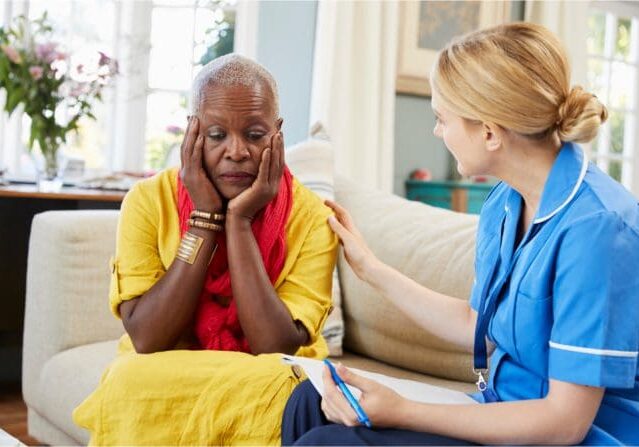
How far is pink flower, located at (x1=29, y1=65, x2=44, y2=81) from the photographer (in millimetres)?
3252

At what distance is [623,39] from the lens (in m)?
5.86

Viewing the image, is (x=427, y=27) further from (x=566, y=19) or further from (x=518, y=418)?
(x=518, y=418)

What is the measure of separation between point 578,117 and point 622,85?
5.03 m

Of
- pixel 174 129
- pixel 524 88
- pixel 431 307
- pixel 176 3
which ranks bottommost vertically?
pixel 431 307

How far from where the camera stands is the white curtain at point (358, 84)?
416cm

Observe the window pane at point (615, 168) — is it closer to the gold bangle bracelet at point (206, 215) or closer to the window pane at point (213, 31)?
the window pane at point (213, 31)

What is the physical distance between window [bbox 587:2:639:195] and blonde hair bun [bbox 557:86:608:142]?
4.68 meters

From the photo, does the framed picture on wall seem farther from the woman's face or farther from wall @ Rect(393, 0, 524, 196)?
the woman's face

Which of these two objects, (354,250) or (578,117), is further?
(354,250)

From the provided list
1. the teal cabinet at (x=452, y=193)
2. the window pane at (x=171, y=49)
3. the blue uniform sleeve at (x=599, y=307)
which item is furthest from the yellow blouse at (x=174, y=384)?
the teal cabinet at (x=452, y=193)

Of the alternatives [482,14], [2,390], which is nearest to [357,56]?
[482,14]

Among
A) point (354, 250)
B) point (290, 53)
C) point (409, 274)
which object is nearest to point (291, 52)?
point (290, 53)

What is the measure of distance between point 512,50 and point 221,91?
0.58m

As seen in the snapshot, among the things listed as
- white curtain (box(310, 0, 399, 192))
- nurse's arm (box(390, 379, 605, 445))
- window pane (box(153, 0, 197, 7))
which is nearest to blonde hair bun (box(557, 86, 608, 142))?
nurse's arm (box(390, 379, 605, 445))
